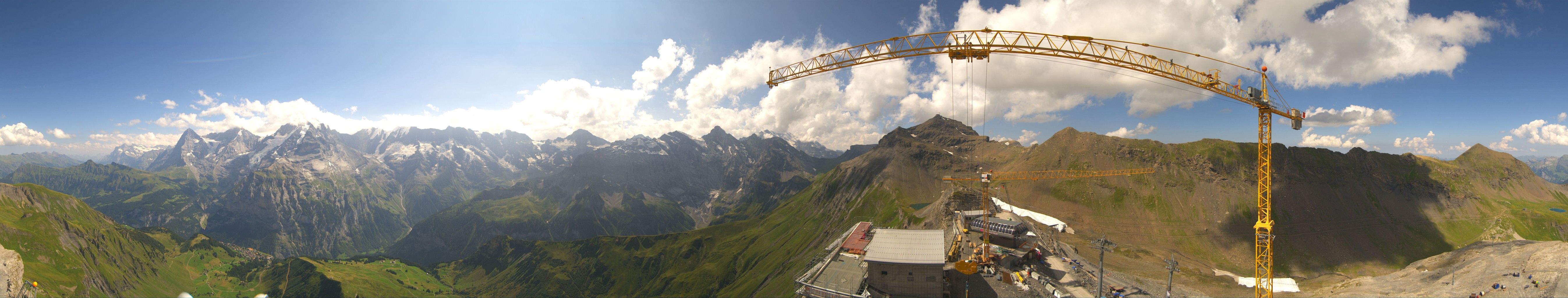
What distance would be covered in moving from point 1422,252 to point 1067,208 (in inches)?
3047

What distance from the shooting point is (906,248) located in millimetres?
50062

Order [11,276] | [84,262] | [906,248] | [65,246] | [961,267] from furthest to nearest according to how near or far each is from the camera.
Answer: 1. [84,262]
2. [65,246]
3. [11,276]
4. [961,267]
5. [906,248]

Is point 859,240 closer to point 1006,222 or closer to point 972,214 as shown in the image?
point 1006,222

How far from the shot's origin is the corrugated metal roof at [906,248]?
48.0 meters

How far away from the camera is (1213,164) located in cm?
13488

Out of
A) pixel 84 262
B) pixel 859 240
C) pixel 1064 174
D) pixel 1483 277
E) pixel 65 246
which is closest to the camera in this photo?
pixel 1483 277

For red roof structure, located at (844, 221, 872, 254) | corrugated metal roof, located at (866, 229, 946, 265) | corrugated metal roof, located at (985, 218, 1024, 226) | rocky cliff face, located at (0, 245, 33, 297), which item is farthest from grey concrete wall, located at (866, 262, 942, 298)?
rocky cliff face, located at (0, 245, 33, 297)

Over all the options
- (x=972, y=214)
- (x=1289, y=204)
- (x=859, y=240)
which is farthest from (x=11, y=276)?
(x=1289, y=204)

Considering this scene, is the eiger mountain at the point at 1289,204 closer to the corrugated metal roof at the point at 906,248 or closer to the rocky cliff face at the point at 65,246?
the corrugated metal roof at the point at 906,248

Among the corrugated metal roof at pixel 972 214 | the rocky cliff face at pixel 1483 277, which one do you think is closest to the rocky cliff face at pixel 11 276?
the corrugated metal roof at pixel 972 214

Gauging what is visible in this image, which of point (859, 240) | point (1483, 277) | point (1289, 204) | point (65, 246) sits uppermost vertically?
point (1289, 204)

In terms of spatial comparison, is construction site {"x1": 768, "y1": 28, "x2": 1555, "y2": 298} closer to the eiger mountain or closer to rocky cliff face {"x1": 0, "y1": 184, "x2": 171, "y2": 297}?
the eiger mountain

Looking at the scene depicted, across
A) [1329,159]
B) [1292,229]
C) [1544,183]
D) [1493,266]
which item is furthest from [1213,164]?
[1544,183]

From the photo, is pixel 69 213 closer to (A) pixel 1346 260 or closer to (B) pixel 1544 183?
(A) pixel 1346 260
